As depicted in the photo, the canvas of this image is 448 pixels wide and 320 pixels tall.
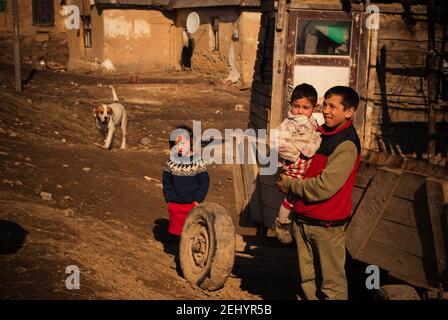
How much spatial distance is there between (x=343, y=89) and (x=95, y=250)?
281 centimetres

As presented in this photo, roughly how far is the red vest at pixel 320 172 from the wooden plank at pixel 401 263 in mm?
418

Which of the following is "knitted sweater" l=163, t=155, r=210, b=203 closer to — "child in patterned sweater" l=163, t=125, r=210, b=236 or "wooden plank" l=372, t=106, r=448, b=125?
"child in patterned sweater" l=163, t=125, r=210, b=236

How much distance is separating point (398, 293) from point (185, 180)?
2.56 meters

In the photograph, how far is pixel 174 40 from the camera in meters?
28.4

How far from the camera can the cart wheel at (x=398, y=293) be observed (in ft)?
12.6

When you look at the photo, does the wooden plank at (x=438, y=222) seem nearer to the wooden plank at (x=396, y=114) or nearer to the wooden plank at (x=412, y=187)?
the wooden plank at (x=412, y=187)

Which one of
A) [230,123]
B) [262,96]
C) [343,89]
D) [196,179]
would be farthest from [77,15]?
[343,89]

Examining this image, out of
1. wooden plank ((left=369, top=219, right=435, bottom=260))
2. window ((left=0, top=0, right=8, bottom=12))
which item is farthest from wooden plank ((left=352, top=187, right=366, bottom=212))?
window ((left=0, top=0, right=8, bottom=12))

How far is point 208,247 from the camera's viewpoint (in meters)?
5.04

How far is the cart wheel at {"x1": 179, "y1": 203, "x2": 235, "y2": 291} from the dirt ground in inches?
5.5

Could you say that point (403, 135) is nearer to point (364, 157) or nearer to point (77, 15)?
point (364, 157)

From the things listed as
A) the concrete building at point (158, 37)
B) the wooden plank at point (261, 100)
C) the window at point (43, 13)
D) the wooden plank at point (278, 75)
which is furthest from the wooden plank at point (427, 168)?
the window at point (43, 13)
